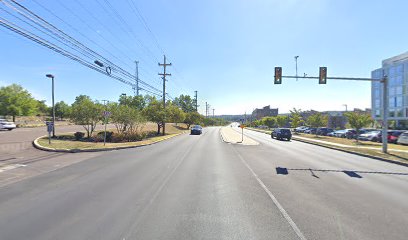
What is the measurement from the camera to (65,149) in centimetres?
1653

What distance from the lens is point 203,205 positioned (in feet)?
19.9

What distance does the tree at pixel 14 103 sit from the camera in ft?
184

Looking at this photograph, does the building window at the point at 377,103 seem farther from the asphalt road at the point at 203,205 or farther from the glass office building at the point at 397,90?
the asphalt road at the point at 203,205

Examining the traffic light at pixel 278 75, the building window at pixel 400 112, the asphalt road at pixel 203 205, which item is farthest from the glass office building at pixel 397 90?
the asphalt road at pixel 203 205

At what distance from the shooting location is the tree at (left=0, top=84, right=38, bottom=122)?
56.2m

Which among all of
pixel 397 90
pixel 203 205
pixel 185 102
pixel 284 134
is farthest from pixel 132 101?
pixel 203 205

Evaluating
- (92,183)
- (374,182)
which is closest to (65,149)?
(92,183)

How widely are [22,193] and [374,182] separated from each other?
11262mm

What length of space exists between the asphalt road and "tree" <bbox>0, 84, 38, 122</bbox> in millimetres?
58658

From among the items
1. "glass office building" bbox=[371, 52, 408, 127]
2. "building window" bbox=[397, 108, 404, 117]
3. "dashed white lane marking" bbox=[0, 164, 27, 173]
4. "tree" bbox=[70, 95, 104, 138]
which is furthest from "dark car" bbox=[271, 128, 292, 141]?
"building window" bbox=[397, 108, 404, 117]

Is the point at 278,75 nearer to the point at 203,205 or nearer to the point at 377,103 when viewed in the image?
the point at 203,205

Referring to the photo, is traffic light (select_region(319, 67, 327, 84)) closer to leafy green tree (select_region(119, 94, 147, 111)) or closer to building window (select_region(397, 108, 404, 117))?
building window (select_region(397, 108, 404, 117))

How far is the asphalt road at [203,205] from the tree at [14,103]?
5866 centimetres

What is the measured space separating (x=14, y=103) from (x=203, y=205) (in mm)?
67151
